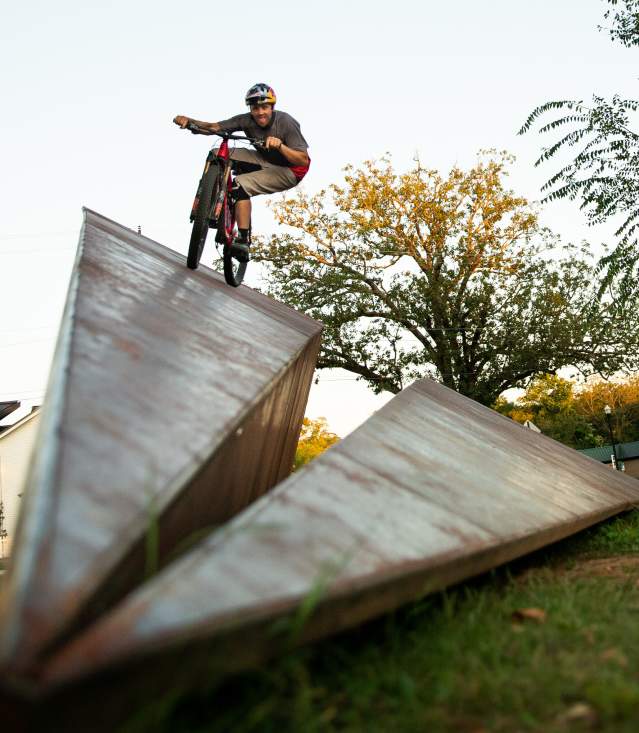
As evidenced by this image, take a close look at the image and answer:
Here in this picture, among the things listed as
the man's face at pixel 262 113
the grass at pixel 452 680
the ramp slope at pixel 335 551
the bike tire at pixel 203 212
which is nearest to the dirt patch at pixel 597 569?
the ramp slope at pixel 335 551

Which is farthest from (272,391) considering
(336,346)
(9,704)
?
(336,346)

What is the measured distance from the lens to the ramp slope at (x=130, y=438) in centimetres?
160

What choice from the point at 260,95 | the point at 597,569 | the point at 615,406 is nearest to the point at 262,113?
the point at 260,95

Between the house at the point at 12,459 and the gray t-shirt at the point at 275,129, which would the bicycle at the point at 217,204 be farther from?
the house at the point at 12,459

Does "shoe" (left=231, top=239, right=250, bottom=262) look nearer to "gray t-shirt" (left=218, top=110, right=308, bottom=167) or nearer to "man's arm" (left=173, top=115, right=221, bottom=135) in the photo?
"gray t-shirt" (left=218, top=110, right=308, bottom=167)

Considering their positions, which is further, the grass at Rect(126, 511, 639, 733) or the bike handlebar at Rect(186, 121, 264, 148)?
the bike handlebar at Rect(186, 121, 264, 148)

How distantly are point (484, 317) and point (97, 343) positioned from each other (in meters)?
27.6

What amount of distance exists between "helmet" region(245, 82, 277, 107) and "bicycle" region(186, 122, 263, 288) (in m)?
0.33

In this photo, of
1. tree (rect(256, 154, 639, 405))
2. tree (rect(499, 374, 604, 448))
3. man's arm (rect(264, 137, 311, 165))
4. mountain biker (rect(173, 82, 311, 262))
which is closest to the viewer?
man's arm (rect(264, 137, 311, 165))

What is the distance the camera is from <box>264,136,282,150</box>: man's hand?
6.87 metres

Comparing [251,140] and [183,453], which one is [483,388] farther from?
[183,453]

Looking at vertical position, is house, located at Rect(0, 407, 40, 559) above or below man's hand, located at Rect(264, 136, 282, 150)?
above

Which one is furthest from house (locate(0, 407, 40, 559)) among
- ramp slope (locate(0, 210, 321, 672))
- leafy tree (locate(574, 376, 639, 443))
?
ramp slope (locate(0, 210, 321, 672))

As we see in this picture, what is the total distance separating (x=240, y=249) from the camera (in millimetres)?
7340
